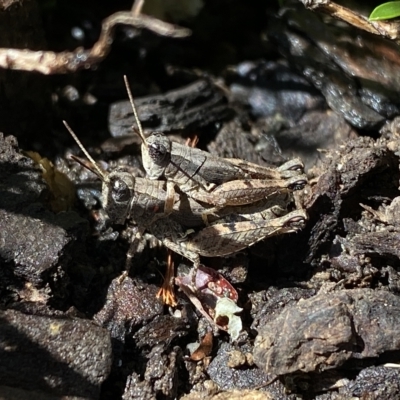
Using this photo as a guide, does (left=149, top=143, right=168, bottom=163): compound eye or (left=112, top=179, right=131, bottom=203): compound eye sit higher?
(left=149, top=143, right=168, bottom=163): compound eye

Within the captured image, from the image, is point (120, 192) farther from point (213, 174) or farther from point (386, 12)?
point (386, 12)

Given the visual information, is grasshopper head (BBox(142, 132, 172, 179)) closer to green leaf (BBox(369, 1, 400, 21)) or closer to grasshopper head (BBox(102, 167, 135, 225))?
grasshopper head (BBox(102, 167, 135, 225))

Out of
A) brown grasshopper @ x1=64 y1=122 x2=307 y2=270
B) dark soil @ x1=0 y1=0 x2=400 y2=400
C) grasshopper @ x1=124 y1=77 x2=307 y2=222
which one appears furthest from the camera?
grasshopper @ x1=124 y1=77 x2=307 y2=222

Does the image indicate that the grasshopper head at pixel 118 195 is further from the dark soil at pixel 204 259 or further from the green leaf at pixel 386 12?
the green leaf at pixel 386 12

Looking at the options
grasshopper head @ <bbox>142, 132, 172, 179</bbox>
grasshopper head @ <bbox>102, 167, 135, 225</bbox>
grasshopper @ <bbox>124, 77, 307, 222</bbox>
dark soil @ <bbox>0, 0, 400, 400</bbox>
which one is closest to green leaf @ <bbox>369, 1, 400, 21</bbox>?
dark soil @ <bbox>0, 0, 400, 400</bbox>

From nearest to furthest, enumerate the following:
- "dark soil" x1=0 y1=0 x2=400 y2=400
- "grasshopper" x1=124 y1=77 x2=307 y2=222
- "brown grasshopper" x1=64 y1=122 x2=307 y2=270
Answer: "dark soil" x1=0 y1=0 x2=400 y2=400, "brown grasshopper" x1=64 y1=122 x2=307 y2=270, "grasshopper" x1=124 y1=77 x2=307 y2=222
